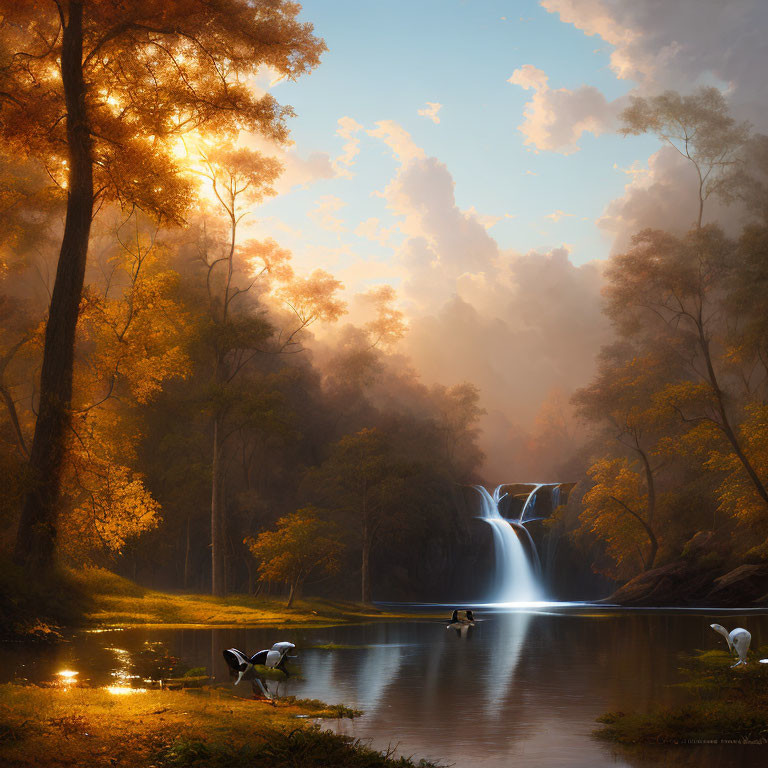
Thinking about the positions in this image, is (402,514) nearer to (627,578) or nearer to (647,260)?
(627,578)

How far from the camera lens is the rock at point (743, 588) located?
30.4m

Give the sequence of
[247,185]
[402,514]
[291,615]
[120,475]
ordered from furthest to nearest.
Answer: [402,514] < [247,185] < [291,615] < [120,475]

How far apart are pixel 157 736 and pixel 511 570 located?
3792cm

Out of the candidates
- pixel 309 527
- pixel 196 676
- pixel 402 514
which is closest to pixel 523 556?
pixel 402 514

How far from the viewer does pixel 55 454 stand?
1550cm

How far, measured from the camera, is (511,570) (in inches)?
1663

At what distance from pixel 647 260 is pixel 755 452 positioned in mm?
8690

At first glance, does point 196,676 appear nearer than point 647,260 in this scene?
Yes

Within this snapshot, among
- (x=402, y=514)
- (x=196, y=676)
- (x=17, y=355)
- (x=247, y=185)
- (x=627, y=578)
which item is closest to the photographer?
(x=196, y=676)

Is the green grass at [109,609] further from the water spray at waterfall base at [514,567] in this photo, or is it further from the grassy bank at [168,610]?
the water spray at waterfall base at [514,567]

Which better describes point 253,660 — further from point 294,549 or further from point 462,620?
point 294,549

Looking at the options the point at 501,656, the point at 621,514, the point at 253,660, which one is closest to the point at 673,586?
the point at 621,514

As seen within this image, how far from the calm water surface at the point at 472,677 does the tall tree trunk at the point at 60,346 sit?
223 cm

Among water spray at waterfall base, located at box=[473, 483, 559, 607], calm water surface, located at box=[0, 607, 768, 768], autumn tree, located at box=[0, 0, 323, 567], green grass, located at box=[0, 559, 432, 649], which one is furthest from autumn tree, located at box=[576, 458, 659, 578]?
autumn tree, located at box=[0, 0, 323, 567]
